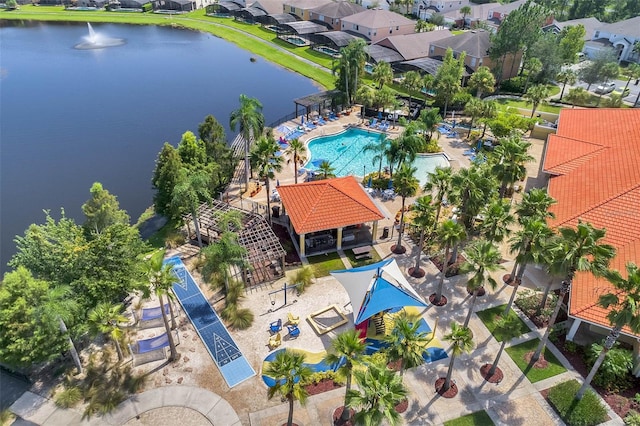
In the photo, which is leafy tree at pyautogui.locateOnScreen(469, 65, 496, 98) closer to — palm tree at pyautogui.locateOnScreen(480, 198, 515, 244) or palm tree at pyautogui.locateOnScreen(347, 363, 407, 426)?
palm tree at pyautogui.locateOnScreen(480, 198, 515, 244)

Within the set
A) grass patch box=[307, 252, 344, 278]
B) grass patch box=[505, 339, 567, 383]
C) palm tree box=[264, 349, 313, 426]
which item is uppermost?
palm tree box=[264, 349, 313, 426]

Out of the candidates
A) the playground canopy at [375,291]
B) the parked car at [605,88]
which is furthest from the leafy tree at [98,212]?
the parked car at [605,88]

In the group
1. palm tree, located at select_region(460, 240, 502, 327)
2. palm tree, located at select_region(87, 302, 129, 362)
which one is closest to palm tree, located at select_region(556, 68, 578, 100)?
palm tree, located at select_region(460, 240, 502, 327)

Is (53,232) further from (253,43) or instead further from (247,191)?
(253,43)

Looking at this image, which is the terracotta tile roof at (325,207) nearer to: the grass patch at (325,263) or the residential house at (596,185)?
the grass patch at (325,263)

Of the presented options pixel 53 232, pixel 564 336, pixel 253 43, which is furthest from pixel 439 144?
pixel 253 43

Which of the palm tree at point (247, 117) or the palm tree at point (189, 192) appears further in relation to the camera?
the palm tree at point (247, 117)

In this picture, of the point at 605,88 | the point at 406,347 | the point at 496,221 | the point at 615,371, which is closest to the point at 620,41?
the point at 605,88

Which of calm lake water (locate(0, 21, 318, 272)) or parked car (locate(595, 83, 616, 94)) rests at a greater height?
parked car (locate(595, 83, 616, 94))
